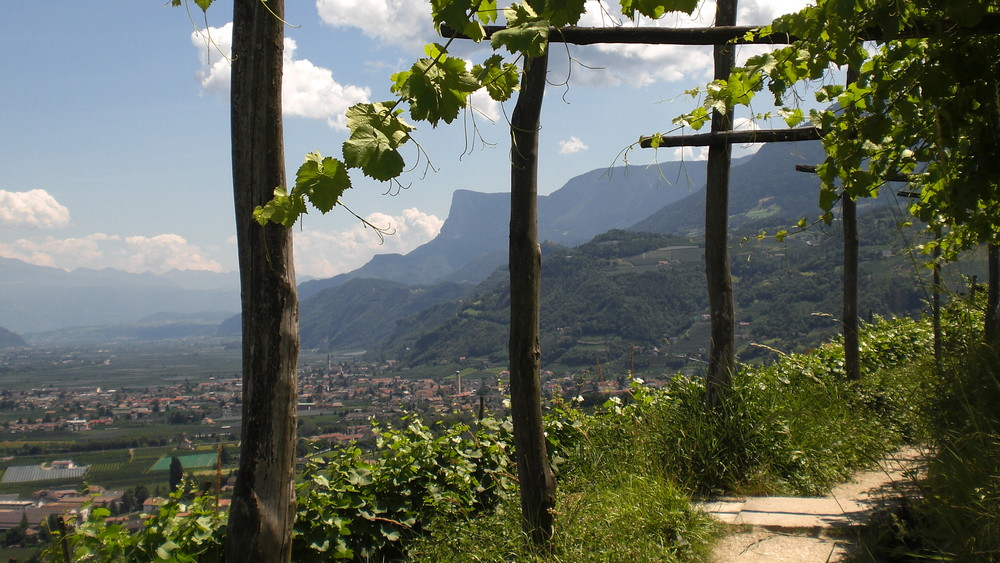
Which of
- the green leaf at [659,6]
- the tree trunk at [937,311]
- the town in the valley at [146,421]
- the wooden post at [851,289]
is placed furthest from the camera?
the town in the valley at [146,421]

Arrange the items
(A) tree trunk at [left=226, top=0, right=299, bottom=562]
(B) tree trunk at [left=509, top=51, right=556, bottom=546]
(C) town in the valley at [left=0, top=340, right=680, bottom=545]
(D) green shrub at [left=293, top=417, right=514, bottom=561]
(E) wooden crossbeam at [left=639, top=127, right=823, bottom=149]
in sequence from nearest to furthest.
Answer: (A) tree trunk at [left=226, top=0, right=299, bottom=562] → (B) tree trunk at [left=509, top=51, right=556, bottom=546] → (D) green shrub at [left=293, top=417, right=514, bottom=561] → (E) wooden crossbeam at [left=639, top=127, right=823, bottom=149] → (C) town in the valley at [left=0, top=340, right=680, bottom=545]

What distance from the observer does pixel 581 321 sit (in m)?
90.3

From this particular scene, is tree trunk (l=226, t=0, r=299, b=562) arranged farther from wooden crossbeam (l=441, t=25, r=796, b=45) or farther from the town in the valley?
the town in the valley

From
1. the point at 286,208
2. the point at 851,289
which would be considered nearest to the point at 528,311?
the point at 286,208

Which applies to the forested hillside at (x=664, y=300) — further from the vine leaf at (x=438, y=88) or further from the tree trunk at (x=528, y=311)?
the vine leaf at (x=438, y=88)

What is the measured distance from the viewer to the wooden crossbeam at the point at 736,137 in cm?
465

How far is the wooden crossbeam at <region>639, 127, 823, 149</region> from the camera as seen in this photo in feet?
15.3

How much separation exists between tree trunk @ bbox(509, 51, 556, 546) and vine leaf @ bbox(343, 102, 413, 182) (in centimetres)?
162

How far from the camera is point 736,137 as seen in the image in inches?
187

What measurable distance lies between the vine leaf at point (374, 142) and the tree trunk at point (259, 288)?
119 cm

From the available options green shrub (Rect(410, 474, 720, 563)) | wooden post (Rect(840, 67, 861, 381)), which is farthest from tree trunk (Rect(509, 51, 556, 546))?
wooden post (Rect(840, 67, 861, 381))

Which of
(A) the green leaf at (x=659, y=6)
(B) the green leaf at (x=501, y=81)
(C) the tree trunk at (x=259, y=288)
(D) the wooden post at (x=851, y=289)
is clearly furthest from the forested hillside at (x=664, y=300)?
(A) the green leaf at (x=659, y=6)

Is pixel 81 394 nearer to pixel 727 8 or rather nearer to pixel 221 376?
pixel 221 376

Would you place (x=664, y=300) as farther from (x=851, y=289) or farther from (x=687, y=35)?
(x=687, y=35)
